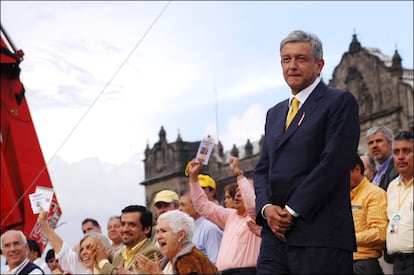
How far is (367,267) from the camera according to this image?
6375mm

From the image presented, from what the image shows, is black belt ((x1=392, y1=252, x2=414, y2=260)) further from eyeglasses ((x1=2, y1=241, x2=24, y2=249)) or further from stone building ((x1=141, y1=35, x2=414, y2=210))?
stone building ((x1=141, y1=35, x2=414, y2=210))

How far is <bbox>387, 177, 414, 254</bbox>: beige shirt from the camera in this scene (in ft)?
20.8

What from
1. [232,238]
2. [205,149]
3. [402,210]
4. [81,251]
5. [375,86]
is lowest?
[81,251]

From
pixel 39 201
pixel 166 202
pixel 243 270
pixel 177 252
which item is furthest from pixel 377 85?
pixel 177 252

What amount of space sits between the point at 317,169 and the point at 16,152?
8.68 meters

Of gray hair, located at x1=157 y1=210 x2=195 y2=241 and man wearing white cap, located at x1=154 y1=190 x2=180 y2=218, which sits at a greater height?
man wearing white cap, located at x1=154 y1=190 x2=180 y2=218

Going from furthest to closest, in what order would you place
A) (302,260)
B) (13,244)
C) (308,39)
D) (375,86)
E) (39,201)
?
(375,86) < (39,201) < (13,244) < (308,39) < (302,260)

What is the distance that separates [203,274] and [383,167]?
7.52 ft

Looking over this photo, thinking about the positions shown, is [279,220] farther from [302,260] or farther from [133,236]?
[133,236]

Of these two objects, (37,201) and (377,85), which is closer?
(37,201)

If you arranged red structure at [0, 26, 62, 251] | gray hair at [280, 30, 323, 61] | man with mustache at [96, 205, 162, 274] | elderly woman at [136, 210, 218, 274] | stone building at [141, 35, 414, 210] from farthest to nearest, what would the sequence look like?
stone building at [141, 35, 414, 210] < red structure at [0, 26, 62, 251] < man with mustache at [96, 205, 162, 274] < elderly woman at [136, 210, 218, 274] < gray hair at [280, 30, 323, 61]

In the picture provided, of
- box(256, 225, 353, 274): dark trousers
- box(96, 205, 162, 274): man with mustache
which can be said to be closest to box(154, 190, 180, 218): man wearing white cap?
box(96, 205, 162, 274): man with mustache

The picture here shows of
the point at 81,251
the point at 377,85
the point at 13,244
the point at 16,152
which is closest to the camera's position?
the point at 81,251

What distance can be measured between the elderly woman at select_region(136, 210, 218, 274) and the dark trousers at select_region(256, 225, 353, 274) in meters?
2.22
